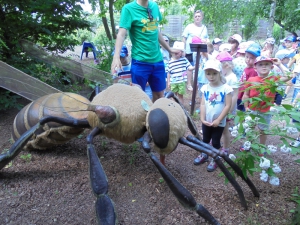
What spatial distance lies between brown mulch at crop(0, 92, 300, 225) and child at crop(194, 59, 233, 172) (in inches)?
17.9

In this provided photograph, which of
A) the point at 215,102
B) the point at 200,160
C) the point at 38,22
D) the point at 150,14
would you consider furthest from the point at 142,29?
the point at 38,22

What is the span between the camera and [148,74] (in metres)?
3.22

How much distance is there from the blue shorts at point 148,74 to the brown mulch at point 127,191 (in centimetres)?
91

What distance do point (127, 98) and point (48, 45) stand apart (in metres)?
3.24

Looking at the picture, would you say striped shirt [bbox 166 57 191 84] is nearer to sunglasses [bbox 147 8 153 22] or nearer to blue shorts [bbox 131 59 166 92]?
blue shorts [bbox 131 59 166 92]

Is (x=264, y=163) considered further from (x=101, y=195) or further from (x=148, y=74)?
(x=148, y=74)

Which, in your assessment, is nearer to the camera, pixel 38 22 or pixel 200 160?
pixel 200 160

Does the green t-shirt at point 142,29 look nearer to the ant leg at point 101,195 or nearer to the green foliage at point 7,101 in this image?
the ant leg at point 101,195

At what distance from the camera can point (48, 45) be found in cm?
467

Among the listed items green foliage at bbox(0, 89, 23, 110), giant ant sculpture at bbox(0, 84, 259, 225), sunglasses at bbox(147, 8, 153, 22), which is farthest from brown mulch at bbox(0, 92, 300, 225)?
sunglasses at bbox(147, 8, 153, 22)

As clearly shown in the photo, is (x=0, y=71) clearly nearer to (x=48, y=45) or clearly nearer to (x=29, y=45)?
(x=29, y=45)

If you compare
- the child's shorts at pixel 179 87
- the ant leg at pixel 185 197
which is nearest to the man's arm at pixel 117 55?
the ant leg at pixel 185 197

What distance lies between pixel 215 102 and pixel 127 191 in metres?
1.36

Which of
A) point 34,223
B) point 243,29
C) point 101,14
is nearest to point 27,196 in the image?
point 34,223
